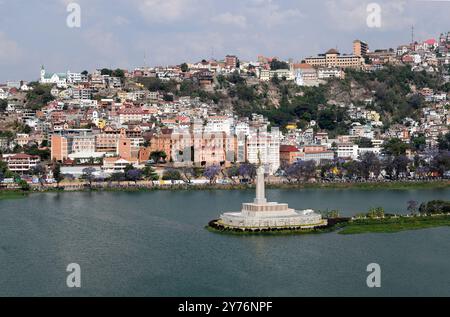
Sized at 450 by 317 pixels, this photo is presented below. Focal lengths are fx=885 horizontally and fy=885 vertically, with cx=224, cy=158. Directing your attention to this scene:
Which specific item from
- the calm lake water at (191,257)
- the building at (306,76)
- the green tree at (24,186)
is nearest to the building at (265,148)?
the green tree at (24,186)

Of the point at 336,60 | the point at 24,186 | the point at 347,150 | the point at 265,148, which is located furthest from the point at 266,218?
the point at 336,60

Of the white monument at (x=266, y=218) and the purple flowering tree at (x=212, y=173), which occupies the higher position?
the purple flowering tree at (x=212, y=173)

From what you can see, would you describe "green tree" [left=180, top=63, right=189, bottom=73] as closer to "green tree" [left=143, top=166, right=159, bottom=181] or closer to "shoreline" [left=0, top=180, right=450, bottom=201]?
"green tree" [left=143, top=166, right=159, bottom=181]

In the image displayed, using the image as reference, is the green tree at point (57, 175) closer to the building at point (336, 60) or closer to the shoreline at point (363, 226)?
the shoreline at point (363, 226)

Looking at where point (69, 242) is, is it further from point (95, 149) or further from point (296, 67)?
point (296, 67)

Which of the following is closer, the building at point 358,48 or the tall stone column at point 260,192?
the tall stone column at point 260,192

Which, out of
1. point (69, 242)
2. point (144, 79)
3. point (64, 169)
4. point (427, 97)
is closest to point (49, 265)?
point (69, 242)

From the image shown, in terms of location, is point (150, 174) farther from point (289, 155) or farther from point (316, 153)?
point (316, 153)
